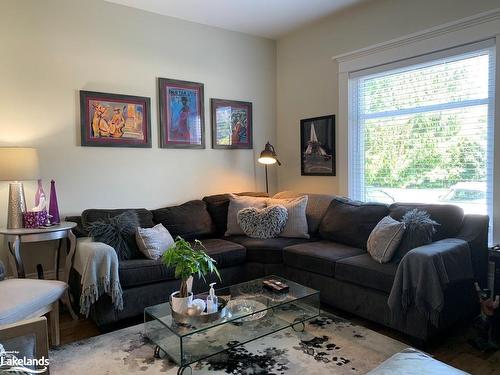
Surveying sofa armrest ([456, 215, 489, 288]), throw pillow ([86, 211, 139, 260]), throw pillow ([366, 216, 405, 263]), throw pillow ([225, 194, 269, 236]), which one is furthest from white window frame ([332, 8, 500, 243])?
throw pillow ([86, 211, 139, 260])

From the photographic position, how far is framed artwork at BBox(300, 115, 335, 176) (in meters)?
4.33

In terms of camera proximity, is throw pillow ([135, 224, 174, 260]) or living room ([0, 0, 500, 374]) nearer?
living room ([0, 0, 500, 374])

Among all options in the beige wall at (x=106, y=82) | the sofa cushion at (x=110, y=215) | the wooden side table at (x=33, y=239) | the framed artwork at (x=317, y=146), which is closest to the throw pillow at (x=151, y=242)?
the sofa cushion at (x=110, y=215)

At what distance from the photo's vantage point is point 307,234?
377cm

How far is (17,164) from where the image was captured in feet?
9.48

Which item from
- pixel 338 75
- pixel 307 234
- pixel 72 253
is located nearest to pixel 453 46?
pixel 338 75

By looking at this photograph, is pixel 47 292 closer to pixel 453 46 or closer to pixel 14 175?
pixel 14 175

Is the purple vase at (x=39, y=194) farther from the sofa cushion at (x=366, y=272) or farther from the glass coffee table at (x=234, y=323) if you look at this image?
the sofa cushion at (x=366, y=272)

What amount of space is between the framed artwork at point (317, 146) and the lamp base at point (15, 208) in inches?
118

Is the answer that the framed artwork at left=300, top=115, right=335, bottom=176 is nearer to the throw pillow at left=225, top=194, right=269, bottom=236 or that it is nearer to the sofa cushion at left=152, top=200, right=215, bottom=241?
the throw pillow at left=225, top=194, right=269, bottom=236

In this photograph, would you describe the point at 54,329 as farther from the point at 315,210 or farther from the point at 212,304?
the point at 315,210

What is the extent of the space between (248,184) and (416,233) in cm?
238

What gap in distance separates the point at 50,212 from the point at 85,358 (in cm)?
139

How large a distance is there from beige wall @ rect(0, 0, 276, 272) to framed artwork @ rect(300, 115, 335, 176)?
725 mm
